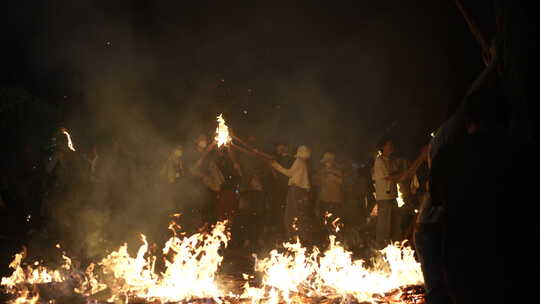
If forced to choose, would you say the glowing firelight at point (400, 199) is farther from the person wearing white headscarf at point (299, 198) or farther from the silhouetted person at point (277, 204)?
the silhouetted person at point (277, 204)

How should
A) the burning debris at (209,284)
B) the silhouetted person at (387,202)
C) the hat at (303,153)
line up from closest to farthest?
1. the burning debris at (209,284)
2. the silhouetted person at (387,202)
3. the hat at (303,153)

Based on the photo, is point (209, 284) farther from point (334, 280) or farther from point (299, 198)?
point (299, 198)

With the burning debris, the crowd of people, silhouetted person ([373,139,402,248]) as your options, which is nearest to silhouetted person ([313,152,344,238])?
the crowd of people

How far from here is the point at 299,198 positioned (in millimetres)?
8523

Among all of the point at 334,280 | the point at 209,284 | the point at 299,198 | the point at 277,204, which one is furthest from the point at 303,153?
the point at 209,284

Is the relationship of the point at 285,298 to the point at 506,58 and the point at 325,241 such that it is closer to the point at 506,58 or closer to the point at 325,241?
the point at 506,58

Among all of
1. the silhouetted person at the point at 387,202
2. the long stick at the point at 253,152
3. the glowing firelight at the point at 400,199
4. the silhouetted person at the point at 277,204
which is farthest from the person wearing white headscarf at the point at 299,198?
the glowing firelight at the point at 400,199

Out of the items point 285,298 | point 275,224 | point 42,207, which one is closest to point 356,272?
point 285,298

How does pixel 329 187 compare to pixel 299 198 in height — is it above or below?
above

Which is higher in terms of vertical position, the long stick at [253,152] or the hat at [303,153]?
the long stick at [253,152]

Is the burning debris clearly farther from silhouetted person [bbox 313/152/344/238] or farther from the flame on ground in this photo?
silhouetted person [bbox 313/152/344/238]

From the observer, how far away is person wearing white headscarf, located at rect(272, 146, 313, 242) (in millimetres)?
8484

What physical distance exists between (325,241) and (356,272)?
3706 millimetres

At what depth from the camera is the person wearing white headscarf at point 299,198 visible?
27.8 feet
